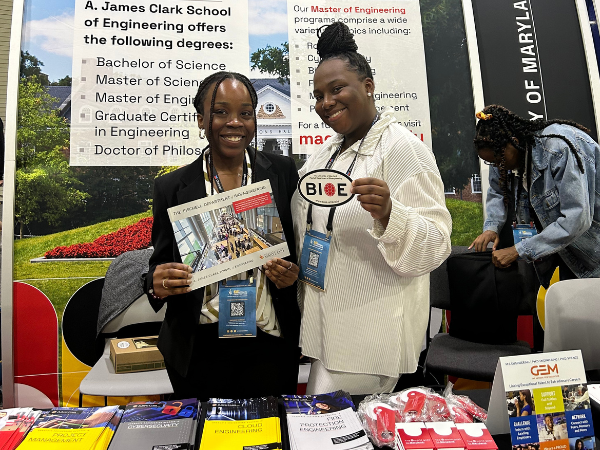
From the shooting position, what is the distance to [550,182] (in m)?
2.63

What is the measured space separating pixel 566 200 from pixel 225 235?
6.75 feet

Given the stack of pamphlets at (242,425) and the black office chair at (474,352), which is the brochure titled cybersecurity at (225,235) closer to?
the stack of pamphlets at (242,425)

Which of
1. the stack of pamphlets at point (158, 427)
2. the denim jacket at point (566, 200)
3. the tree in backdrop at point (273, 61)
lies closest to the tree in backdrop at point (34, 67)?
the tree in backdrop at point (273, 61)

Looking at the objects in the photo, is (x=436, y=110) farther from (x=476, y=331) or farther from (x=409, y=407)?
(x=409, y=407)

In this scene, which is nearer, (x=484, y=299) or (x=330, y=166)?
(x=330, y=166)

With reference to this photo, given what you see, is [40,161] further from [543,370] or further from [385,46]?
[543,370]

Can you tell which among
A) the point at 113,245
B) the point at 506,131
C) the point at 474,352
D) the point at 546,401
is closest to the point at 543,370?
the point at 546,401

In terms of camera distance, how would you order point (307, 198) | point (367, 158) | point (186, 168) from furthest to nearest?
point (186, 168), point (367, 158), point (307, 198)

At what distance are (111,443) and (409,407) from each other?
30.1 inches

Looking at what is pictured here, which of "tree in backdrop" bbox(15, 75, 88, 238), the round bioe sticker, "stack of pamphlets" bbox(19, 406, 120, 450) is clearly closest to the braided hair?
the round bioe sticker

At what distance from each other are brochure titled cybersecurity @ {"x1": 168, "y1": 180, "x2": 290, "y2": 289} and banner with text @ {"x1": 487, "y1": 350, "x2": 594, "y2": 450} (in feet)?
2.55

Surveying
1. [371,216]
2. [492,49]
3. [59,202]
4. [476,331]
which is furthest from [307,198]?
[492,49]

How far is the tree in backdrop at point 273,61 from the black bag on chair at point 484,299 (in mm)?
1828

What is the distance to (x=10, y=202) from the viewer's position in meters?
3.04
